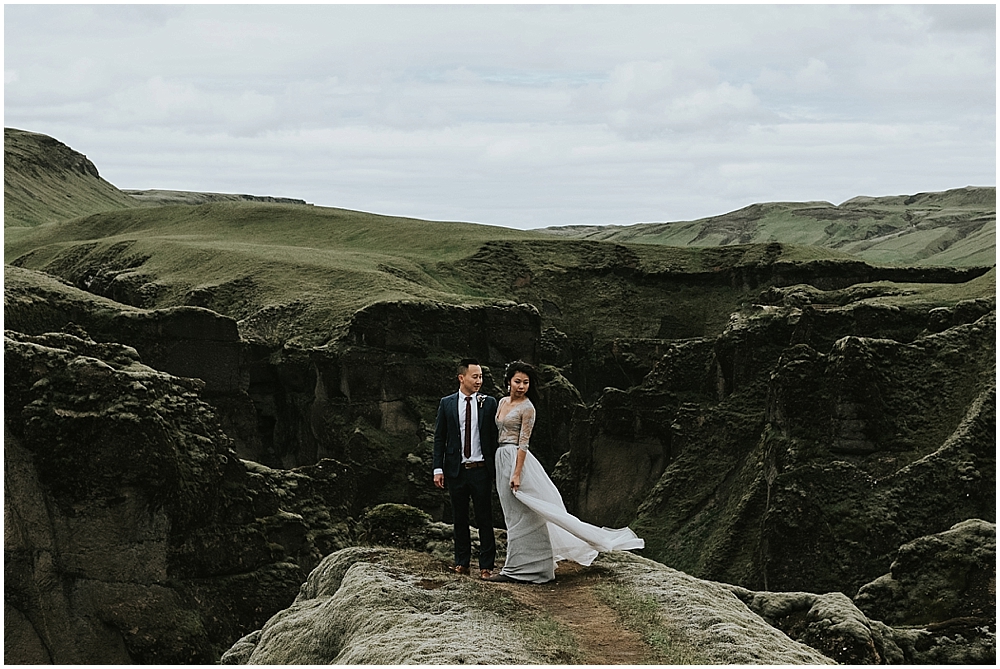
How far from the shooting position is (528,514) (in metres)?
12.7

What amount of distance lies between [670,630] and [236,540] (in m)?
12.9

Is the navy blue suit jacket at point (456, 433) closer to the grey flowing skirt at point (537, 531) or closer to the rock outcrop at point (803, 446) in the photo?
the grey flowing skirt at point (537, 531)

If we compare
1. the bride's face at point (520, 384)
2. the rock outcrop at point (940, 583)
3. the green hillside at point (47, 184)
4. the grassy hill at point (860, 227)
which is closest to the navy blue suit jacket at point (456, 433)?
the bride's face at point (520, 384)

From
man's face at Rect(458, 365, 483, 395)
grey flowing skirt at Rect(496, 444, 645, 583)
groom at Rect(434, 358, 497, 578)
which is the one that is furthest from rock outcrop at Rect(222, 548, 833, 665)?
man's face at Rect(458, 365, 483, 395)

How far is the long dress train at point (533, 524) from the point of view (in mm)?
12508

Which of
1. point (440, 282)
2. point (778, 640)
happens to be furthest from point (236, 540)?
point (440, 282)

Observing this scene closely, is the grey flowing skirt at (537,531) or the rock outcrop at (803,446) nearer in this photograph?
the grey flowing skirt at (537,531)

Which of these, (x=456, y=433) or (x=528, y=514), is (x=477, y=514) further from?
(x=456, y=433)

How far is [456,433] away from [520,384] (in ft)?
3.03

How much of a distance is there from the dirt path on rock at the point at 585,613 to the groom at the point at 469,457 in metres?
0.92

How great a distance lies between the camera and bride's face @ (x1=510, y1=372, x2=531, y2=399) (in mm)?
12711

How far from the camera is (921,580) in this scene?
18.5 m

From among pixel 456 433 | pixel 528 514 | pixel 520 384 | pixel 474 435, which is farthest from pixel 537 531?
pixel 520 384

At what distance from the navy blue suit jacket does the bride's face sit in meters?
0.29
